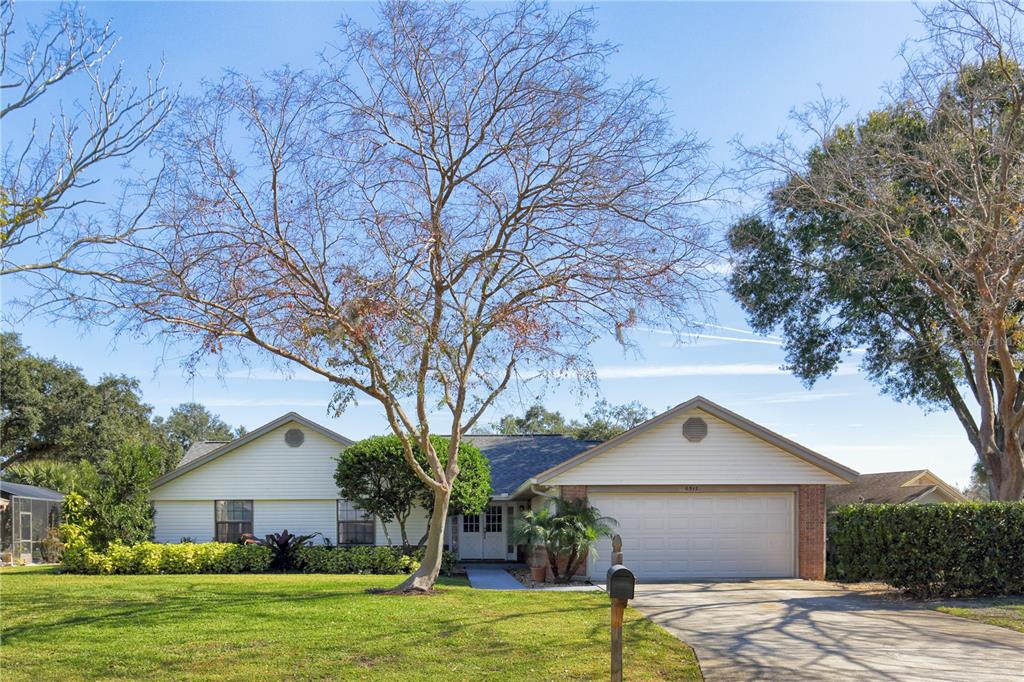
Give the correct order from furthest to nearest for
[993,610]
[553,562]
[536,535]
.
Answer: [553,562] → [536,535] → [993,610]

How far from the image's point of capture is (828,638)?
12.7 m

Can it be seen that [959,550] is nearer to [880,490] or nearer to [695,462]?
[695,462]

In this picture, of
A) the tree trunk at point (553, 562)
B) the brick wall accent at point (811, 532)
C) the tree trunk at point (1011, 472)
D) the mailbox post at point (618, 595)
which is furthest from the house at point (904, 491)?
the mailbox post at point (618, 595)

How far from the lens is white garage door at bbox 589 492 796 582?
2184 centimetres

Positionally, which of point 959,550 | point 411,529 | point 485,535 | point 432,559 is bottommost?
point 485,535

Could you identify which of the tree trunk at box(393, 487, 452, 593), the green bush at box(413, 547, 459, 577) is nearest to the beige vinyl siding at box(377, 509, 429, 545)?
the green bush at box(413, 547, 459, 577)

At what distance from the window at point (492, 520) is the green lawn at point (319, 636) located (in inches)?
453

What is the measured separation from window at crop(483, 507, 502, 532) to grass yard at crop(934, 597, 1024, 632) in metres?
15.1

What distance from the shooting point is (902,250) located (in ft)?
61.7

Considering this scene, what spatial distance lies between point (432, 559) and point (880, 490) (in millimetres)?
24211

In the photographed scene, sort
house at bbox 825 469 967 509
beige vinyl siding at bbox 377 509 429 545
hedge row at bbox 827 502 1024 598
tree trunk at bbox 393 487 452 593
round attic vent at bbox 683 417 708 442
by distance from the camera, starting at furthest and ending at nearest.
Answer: house at bbox 825 469 967 509, beige vinyl siding at bbox 377 509 429 545, round attic vent at bbox 683 417 708 442, hedge row at bbox 827 502 1024 598, tree trunk at bbox 393 487 452 593

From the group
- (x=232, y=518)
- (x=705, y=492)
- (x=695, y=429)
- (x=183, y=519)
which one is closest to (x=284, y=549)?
(x=232, y=518)

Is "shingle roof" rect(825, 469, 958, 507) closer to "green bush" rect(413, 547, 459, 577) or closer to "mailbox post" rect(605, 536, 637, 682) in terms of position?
"green bush" rect(413, 547, 459, 577)

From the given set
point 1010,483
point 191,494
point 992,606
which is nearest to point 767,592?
point 992,606
